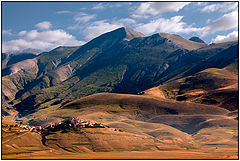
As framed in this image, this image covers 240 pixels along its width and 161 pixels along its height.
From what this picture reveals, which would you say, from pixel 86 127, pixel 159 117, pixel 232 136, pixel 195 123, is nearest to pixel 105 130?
pixel 86 127

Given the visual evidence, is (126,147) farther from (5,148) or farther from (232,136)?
A: (232,136)

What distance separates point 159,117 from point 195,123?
34207mm

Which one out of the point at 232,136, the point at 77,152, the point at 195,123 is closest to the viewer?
the point at 77,152

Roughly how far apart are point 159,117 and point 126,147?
11578 centimetres

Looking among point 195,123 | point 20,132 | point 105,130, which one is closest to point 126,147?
point 105,130

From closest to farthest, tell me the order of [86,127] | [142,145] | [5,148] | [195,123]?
[5,148] → [142,145] → [86,127] → [195,123]

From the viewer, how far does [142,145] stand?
84938 millimetres

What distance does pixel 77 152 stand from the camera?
70875 millimetres

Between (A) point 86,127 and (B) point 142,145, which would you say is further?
(A) point 86,127

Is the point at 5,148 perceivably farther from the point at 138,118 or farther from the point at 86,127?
the point at 138,118

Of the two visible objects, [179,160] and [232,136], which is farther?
[232,136]

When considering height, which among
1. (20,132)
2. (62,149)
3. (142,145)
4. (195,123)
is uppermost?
(20,132)

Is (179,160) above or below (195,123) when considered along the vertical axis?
above

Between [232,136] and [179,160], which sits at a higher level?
[179,160]
